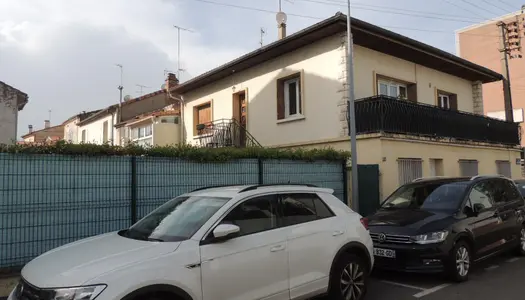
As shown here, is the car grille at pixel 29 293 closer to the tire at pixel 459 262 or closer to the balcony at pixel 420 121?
the tire at pixel 459 262

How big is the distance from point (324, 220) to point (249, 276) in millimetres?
1404

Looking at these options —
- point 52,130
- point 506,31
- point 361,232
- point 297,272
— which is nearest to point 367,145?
point 361,232

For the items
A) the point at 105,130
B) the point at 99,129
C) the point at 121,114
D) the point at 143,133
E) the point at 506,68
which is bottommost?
the point at 143,133

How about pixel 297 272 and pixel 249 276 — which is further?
pixel 297 272

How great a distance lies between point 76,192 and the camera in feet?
24.2

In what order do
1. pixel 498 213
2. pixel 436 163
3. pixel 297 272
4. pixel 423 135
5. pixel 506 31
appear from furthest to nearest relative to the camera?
pixel 506 31 → pixel 436 163 → pixel 423 135 → pixel 498 213 → pixel 297 272

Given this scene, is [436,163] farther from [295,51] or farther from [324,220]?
[324,220]

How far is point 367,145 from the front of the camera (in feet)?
39.9

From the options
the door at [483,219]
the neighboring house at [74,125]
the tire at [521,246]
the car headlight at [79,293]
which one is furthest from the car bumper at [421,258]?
the neighboring house at [74,125]

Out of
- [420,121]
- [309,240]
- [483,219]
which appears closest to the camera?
[309,240]

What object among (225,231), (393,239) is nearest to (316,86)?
(393,239)

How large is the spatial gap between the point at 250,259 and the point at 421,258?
3308 millimetres

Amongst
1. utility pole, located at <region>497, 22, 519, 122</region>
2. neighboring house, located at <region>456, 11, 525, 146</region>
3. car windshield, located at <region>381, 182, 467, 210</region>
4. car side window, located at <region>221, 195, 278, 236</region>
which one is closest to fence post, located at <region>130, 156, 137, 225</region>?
car side window, located at <region>221, 195, 278, 236</region>

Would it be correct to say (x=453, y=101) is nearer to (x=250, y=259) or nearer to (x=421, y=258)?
(x=421, y=258)
